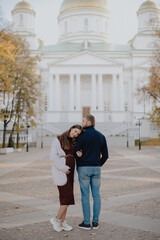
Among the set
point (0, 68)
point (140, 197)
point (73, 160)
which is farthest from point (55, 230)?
point (0, 68)

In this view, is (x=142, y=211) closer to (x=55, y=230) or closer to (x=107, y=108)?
(x=55, y=230)

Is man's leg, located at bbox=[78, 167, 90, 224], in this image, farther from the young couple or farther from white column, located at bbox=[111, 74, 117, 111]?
white column, located at bbox=[111, 74, 117, 111]

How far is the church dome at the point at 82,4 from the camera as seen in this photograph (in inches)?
2736

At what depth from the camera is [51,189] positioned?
33.0ft

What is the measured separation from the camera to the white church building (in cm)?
5875

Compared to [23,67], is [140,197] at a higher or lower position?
lower

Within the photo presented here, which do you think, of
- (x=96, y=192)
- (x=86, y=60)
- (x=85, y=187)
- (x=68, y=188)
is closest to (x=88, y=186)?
(x=85, y=187)

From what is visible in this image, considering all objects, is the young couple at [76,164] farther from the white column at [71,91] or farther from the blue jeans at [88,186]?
the white column at [71,91]

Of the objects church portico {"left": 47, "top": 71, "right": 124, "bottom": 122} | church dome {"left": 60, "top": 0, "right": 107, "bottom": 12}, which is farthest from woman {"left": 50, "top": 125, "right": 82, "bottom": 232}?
church dome {"left": 60, "top": 0, "right": 107, "bottom": 12}

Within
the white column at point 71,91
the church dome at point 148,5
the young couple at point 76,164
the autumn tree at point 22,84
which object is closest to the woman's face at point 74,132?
the young couple at point 76,164

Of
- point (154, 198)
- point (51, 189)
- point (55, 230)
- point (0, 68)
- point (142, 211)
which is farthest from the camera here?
point (0, 68)

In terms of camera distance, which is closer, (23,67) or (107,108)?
(23,67)

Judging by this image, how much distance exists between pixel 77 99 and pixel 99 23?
22074 millimetres

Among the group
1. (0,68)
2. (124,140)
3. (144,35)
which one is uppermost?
(144,35)
